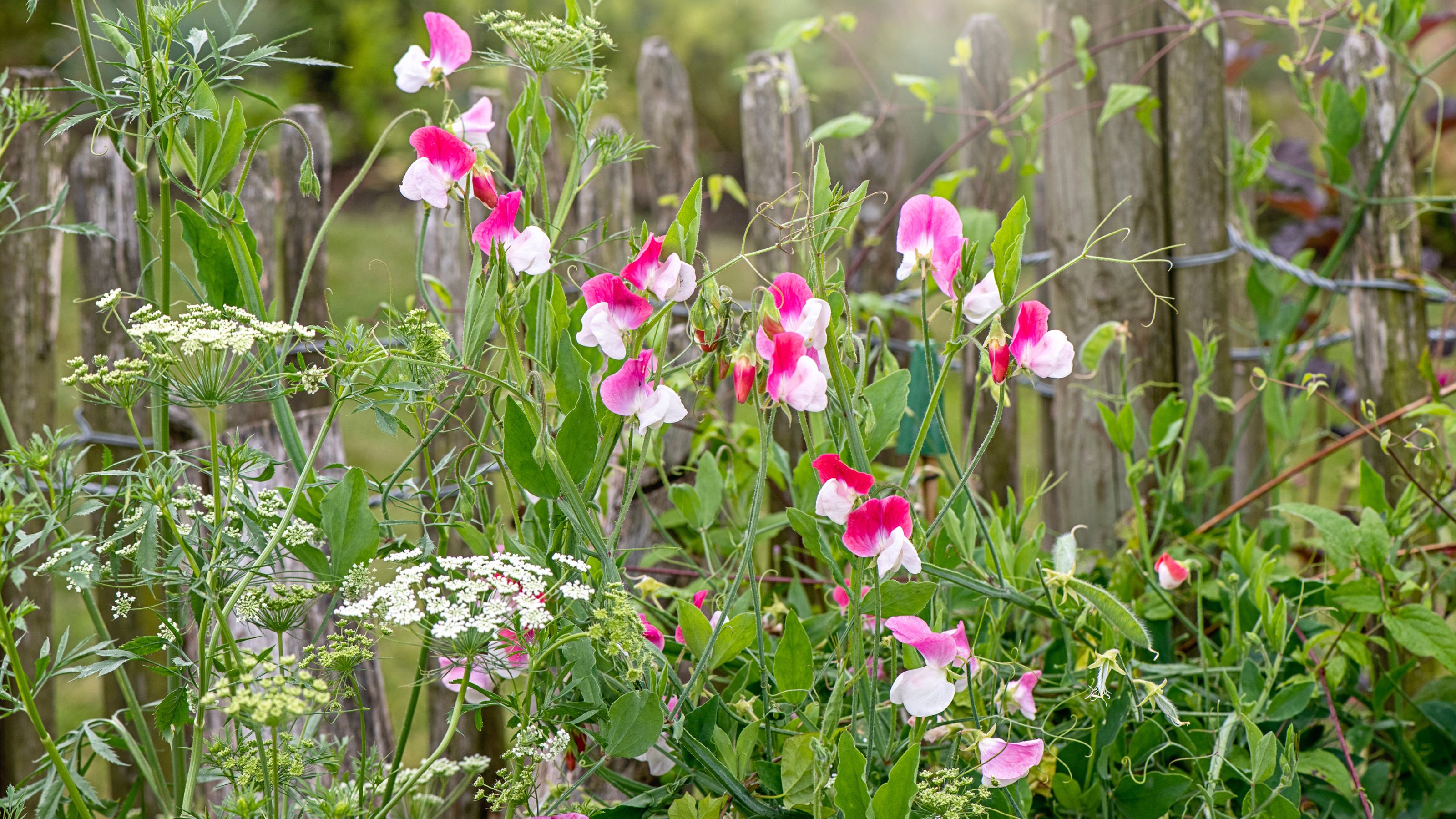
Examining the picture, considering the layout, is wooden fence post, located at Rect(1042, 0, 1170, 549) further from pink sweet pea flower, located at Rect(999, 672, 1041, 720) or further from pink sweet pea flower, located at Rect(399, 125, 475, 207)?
pink sweet pea flower, located at Rect(399, 125, 475, 207)

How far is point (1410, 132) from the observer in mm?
1836

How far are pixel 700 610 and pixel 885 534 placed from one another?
250 mm

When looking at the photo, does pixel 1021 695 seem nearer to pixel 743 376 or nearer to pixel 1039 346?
pixel 1039 346

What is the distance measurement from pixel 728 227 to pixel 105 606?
4.95m

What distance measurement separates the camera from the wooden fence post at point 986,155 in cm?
207

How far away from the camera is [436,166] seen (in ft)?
2.72

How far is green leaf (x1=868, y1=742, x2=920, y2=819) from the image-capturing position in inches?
28.9

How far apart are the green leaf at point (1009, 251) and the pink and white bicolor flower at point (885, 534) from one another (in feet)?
0.57

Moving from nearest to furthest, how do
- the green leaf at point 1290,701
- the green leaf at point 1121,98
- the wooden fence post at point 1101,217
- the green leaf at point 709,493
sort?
the green leaf at point 1290,701, the green leaf at point 709,493, the green leaf at point 1121,98, the wooden fence post at point 1101,217

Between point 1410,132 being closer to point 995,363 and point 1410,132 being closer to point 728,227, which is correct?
point 995,363

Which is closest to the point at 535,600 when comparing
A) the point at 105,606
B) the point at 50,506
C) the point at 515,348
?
the point at 515,348

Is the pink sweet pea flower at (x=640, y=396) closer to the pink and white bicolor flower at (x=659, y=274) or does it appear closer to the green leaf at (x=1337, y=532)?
the pink and white bicolor flower at (x=659, y=274)

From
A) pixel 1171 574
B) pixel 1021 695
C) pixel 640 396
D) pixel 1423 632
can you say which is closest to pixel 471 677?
pixel 640 396

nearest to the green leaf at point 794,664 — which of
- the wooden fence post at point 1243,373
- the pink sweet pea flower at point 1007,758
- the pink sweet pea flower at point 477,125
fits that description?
A: the pink sweet pea flower at point 1007,758
